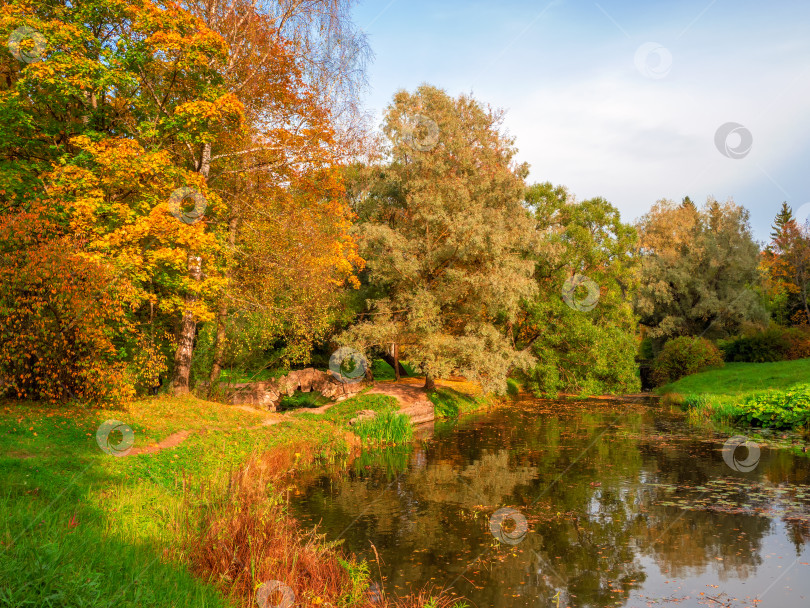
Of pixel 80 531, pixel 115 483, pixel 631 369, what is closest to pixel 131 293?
pixel 115 483

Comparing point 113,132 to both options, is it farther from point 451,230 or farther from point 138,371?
point 451,230

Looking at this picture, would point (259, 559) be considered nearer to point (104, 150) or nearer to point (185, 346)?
point (104, 150)

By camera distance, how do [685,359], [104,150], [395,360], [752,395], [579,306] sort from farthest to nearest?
[685,359], [579,306], [395,360], [752,395], [104,150]

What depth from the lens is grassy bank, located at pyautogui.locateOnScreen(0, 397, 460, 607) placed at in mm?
5574

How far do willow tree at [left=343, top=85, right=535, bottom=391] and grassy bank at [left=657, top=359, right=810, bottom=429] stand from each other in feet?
30.3

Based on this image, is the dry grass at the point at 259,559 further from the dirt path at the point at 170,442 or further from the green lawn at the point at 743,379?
the green lawn at the point at 743,379

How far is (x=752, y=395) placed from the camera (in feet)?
83.9

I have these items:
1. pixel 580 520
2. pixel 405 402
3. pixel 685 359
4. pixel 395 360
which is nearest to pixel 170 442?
pixel 580 520

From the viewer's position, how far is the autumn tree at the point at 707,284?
45250 millimetres

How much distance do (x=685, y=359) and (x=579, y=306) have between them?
1015 centimetres

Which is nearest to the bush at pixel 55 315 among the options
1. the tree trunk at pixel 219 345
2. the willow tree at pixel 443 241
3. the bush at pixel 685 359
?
the tree trunk at pixel 219 345

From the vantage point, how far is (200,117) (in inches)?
672

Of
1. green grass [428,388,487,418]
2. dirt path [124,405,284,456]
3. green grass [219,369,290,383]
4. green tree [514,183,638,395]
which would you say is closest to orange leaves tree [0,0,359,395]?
green grass [219,369,290,383]

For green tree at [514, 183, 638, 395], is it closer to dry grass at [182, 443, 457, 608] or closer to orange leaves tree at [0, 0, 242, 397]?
orange leaves tree at [0, 0, 242, 397]
